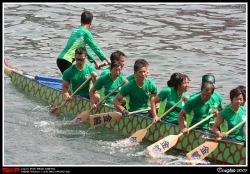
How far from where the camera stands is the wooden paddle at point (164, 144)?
9.68 meters

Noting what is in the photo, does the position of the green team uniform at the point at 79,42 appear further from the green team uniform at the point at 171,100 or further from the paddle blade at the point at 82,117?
the green team uniform at the point at 171,100

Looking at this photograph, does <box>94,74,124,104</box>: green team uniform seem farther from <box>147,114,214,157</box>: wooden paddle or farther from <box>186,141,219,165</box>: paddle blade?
<box>186,141,219,165</box>: paddle blade

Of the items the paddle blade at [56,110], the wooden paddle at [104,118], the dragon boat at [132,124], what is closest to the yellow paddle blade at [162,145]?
the dragon boat at [132,124]

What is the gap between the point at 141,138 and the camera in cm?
1039

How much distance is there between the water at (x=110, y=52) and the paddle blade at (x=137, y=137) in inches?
6.1

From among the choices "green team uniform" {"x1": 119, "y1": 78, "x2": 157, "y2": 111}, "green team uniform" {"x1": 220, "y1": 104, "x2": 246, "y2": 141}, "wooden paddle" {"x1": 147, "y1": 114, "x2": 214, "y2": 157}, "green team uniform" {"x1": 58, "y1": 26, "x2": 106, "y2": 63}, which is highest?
"green team uniform" {"x1": 58, "y1": 26, "x2": 106, "y2": 63}

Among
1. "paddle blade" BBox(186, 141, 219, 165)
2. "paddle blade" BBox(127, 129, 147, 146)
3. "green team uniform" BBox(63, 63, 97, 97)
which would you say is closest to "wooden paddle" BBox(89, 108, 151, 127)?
"paddle blade" BBox(127, 129, 147, 146)

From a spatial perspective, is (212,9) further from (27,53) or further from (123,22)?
(27,53)

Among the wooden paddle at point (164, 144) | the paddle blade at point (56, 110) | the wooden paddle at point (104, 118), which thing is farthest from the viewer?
the paddle blade at point (56, 110)

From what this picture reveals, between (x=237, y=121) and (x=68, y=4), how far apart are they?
526 inches

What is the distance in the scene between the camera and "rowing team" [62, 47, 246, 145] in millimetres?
9320

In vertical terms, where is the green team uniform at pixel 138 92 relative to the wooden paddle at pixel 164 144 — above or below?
above

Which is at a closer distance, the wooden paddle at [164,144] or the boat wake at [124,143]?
the wooden paddle at [164,144]

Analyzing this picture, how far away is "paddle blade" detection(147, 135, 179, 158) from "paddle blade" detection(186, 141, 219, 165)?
42cm
